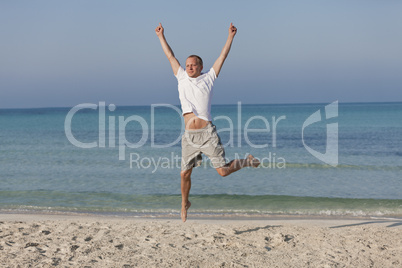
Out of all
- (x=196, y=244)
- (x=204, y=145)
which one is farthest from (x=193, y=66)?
(x=196, y=244)

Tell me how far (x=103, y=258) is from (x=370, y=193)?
317 inches

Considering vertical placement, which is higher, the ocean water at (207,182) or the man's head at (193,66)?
the man's head at (193,66)

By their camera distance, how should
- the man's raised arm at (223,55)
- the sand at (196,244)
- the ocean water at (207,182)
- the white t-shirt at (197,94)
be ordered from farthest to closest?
the ocean water at (207,182), the man's raised arm at (223,55), the white t-shirt at (197,94), the sand at (196,244)

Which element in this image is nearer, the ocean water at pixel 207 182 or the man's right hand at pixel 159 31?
the man's right hand at pixel 159 31

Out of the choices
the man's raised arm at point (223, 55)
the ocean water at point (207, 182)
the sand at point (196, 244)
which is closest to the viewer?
the sand at point (196, 244)

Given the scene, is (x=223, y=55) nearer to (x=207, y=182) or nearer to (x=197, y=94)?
(x=197, y=94)

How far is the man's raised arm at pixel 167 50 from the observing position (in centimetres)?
605

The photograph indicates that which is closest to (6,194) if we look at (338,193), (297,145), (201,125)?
(201,125)

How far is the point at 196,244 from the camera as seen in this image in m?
6.17

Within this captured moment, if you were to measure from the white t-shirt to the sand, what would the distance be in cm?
185

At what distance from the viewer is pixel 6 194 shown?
453 inches

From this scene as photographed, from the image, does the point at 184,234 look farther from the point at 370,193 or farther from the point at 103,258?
the point at 370,193

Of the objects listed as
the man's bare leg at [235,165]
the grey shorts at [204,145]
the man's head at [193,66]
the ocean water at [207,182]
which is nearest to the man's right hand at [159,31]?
the man's head at [193,66]

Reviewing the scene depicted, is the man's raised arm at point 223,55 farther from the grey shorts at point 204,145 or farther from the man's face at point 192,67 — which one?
the grey shorts at point 204,145
